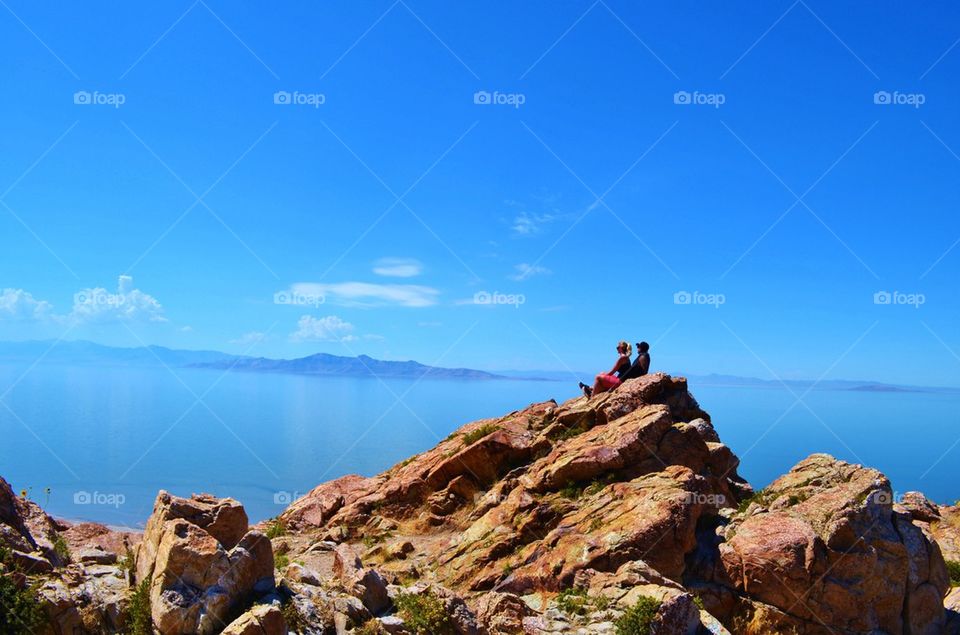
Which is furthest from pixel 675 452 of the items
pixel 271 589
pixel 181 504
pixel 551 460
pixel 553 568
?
pixel 181 504

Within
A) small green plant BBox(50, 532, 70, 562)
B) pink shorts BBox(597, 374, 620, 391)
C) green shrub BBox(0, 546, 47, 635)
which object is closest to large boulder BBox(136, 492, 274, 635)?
small green plant BBox(50, 532, 70, 562)

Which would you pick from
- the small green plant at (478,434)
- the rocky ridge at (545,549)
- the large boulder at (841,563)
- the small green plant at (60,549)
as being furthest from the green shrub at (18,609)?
the large boulder at (841,563)

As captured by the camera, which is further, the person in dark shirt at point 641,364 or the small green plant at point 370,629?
the person in dark shirt at point 641,364

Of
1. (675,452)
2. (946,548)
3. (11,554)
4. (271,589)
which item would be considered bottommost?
(946,548)

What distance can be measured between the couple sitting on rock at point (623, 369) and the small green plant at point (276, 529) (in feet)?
52.8

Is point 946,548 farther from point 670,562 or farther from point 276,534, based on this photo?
point 276,534

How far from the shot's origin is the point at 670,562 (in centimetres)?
2058

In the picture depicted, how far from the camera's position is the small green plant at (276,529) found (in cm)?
2944

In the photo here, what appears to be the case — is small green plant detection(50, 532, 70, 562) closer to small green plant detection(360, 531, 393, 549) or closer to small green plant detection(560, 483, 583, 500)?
small green plant detection(360, 531, 393, 549)

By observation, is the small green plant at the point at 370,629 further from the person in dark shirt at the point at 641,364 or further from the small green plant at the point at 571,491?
the person in dark shirt at the point at 641,364

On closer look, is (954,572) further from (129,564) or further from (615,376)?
(129,564)

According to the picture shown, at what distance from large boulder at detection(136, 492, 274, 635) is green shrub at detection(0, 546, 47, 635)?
2291mm

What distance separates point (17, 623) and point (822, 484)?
26.2 metres

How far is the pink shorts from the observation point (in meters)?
31.0
